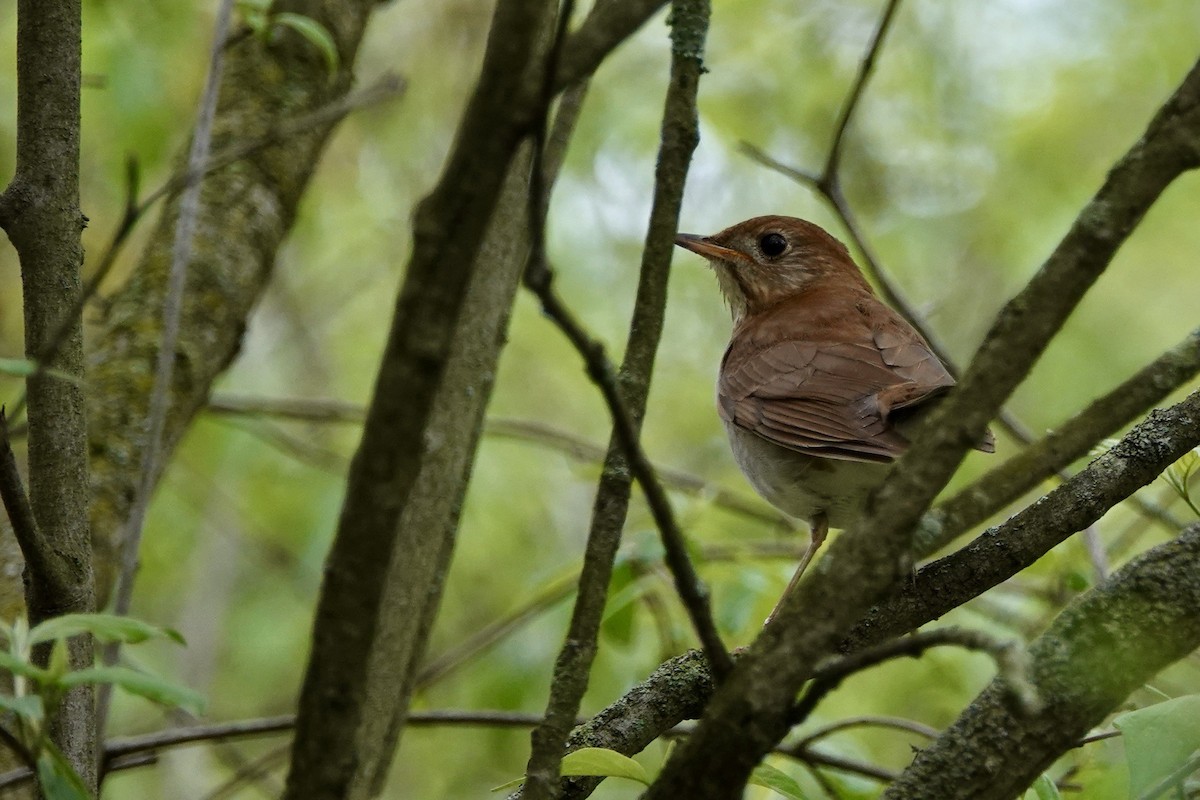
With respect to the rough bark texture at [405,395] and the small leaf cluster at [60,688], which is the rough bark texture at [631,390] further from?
the small leaf cluster at [60,688]

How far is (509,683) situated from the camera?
649 centimetres

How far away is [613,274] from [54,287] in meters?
8.95

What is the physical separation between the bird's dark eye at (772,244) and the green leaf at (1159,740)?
4.70 metres

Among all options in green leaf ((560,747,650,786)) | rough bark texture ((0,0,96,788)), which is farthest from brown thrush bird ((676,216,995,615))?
rough bark texture ((0,0,96,788))

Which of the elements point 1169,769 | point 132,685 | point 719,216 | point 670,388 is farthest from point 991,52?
point 132,685

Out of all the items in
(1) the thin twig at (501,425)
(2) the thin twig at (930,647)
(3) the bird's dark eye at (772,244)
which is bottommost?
(2) the thin twig at (930,647)

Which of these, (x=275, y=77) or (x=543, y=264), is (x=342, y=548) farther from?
(x=275, y=77)

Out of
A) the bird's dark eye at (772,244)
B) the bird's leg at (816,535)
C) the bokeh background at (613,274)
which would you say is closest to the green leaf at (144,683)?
the bird's leg at (816,535)

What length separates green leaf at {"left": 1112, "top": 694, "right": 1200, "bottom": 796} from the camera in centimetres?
197

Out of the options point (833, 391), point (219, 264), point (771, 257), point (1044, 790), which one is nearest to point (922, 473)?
point (1044, 790)

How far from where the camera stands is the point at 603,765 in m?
2.17

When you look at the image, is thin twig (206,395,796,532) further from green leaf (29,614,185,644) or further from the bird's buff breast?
green leaf (29,614,185,644)

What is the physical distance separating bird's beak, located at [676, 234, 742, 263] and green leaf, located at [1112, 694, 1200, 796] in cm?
455

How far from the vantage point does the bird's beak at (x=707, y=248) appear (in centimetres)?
642
